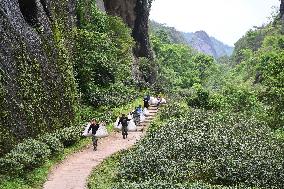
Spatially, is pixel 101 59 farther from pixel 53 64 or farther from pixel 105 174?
pixel 105 174

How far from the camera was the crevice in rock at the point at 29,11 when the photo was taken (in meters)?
26.6

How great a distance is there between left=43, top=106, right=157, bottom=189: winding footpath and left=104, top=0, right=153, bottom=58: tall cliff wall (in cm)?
2911

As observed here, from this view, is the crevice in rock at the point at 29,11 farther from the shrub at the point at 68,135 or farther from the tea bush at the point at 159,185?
the tea bush at the point at 159,185

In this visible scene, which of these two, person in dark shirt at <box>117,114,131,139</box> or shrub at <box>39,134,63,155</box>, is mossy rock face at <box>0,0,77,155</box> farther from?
person in dark shirt at <box>117,114,131,139</box>

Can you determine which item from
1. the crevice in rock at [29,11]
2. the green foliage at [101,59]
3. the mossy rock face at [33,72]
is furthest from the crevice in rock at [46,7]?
the green foliage at [101,59]

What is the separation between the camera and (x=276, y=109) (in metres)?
32.8

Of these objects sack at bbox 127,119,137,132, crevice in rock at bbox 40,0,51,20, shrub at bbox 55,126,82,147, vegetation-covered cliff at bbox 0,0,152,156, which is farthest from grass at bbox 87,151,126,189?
crevice in rock at bbox 40,0,51,20

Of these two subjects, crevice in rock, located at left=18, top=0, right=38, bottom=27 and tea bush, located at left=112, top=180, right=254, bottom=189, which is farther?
crevice in rock, located at left=18, top=0, right=38, bottom=27

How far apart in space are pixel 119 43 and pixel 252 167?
28.5 metres

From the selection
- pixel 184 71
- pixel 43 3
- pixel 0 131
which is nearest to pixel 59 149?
pixel 0 131

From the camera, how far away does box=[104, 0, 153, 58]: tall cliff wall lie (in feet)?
184

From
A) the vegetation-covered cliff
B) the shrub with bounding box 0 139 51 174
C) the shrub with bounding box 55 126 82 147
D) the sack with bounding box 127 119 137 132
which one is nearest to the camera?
the shrub with bounding box 0 139 51 174

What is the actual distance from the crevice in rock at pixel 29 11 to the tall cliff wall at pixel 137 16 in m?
28.8

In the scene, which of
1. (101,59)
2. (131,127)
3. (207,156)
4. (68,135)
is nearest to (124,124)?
(131,127)
